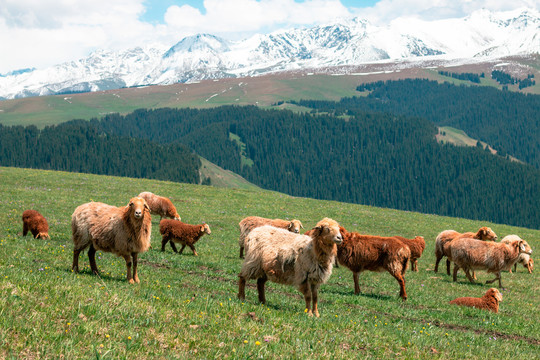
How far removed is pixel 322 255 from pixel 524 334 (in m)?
7.11

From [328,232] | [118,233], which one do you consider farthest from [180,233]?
[328,232]

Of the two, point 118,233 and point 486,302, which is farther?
point 486,302

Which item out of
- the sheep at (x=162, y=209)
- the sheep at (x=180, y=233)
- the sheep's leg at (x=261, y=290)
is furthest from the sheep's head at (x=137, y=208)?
the sheep at (x=162, y=209)

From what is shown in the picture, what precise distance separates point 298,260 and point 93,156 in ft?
Answer: 648

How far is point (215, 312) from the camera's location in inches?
379

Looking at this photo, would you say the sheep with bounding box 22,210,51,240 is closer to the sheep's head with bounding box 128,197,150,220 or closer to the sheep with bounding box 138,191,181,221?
the sheep's head with bounding box 128,197,150,220

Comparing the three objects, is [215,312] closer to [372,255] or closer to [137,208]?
[137,208]

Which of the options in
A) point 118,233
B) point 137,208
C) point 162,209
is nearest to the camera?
point 137,208

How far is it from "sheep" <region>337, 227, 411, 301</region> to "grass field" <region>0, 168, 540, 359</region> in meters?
1.05

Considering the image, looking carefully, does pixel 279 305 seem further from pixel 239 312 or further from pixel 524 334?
pixel 524 334

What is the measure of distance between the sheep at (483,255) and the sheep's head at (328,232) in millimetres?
12463

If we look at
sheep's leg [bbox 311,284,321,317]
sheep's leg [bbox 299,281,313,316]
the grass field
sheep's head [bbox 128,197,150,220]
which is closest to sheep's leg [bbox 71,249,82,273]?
the grass field

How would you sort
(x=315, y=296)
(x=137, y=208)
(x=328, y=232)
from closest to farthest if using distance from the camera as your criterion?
(x=328, y=232) < (x=315, y=296) < (x=137, y=208)

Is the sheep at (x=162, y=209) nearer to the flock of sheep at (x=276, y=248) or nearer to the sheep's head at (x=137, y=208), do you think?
the flock of sheep at (x=276, y=248)
